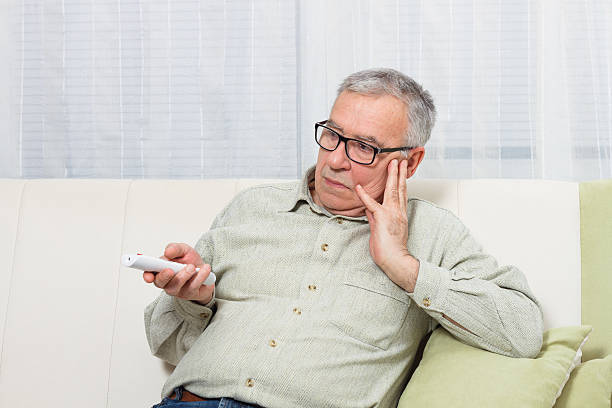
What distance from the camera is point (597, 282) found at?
5.37ft

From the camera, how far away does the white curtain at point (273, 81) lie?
2068 mm

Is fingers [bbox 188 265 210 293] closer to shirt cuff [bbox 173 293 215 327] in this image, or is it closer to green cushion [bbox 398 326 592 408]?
shirt cuff [bbox 173 293 215 327]

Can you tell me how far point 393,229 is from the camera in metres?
1.50

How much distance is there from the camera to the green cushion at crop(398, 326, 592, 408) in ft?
4.25

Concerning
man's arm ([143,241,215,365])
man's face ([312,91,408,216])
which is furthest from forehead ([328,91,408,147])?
man's arm ([143,241,215,365])

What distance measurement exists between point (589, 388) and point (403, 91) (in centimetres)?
74

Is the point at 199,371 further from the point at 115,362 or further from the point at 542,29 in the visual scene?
the point at 542,29

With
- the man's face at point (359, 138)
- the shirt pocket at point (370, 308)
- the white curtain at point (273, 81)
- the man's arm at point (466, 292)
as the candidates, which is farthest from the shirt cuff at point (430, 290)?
the white curtain at point (273, 81)

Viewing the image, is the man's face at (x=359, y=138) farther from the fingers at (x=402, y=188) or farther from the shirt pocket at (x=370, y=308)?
the shirt pocket at (x=370, y=308)

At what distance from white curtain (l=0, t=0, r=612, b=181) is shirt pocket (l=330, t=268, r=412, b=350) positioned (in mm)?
676

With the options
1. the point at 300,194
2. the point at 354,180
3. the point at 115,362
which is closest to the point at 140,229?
the point at 115,362

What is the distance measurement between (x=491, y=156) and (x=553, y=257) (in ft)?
1.63

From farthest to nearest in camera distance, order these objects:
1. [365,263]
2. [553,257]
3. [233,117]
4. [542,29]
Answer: [233,117] → [542,29] → [553,257] → [365,263]

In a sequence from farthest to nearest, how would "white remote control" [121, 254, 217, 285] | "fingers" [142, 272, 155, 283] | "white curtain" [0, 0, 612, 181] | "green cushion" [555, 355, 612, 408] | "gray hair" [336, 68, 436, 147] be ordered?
"white curtain" [0, 0, 612, 181]
"gray hair" [336, 68, 436, 147]
"green cushion" [555, 355, 612, 408]
"fingers" [142, 272, 155, 283]
"white remote control" [121, 254, 217, 285]
